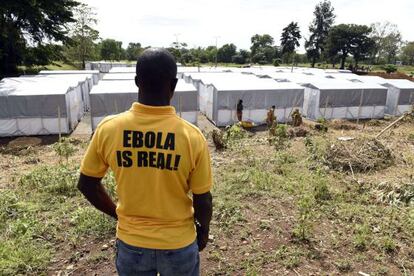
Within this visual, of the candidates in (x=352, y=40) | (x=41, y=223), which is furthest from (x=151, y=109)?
(x=352, y=40)

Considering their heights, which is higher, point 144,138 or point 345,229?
point 144,138

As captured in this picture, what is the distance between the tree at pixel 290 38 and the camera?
65.4 metres

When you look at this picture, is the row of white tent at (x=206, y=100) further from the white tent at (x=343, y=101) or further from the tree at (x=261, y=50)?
the tree at (x=261, y=50)

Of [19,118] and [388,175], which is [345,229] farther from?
[19,118]

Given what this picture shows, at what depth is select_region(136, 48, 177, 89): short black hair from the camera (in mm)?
1852

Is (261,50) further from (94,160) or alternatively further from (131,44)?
(94,160)

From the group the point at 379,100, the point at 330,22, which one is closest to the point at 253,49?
the point at 330,22

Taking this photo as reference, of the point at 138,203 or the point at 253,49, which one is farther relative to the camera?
the point at 253,49

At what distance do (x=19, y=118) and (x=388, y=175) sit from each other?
45.8 ft

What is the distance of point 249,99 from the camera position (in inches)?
676

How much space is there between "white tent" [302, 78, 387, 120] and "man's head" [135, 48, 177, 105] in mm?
17612

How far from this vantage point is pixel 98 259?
4312 millimetres

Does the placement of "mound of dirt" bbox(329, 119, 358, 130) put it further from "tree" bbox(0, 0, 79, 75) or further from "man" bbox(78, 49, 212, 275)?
"tree" bbox(0, 0, 79, 75)

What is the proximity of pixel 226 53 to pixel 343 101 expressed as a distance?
5968 cm
